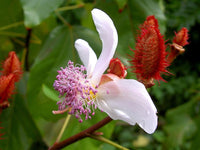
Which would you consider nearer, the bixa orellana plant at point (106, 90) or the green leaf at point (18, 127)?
the bixa orellana plant at point (106, 90)

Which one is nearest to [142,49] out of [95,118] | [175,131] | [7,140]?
A: [95,118]

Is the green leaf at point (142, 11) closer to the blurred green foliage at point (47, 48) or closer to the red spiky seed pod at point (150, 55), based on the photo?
the blurred green foliage at point (47, 48)

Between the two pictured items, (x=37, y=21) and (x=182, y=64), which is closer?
(x=37, y=21)

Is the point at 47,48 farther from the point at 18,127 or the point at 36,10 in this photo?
the point at 18,127

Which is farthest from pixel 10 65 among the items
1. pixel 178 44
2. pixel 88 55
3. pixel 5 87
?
pixel 178 44

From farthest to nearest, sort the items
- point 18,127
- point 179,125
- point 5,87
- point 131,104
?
Answer: point 179,125 → point 18,127 → point 5,87 → point 131,104

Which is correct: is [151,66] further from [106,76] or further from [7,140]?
[7,140]

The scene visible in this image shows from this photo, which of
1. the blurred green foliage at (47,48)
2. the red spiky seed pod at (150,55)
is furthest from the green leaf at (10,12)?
the red spiky seed pod at (150,55)

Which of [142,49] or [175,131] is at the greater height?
[142,49]
